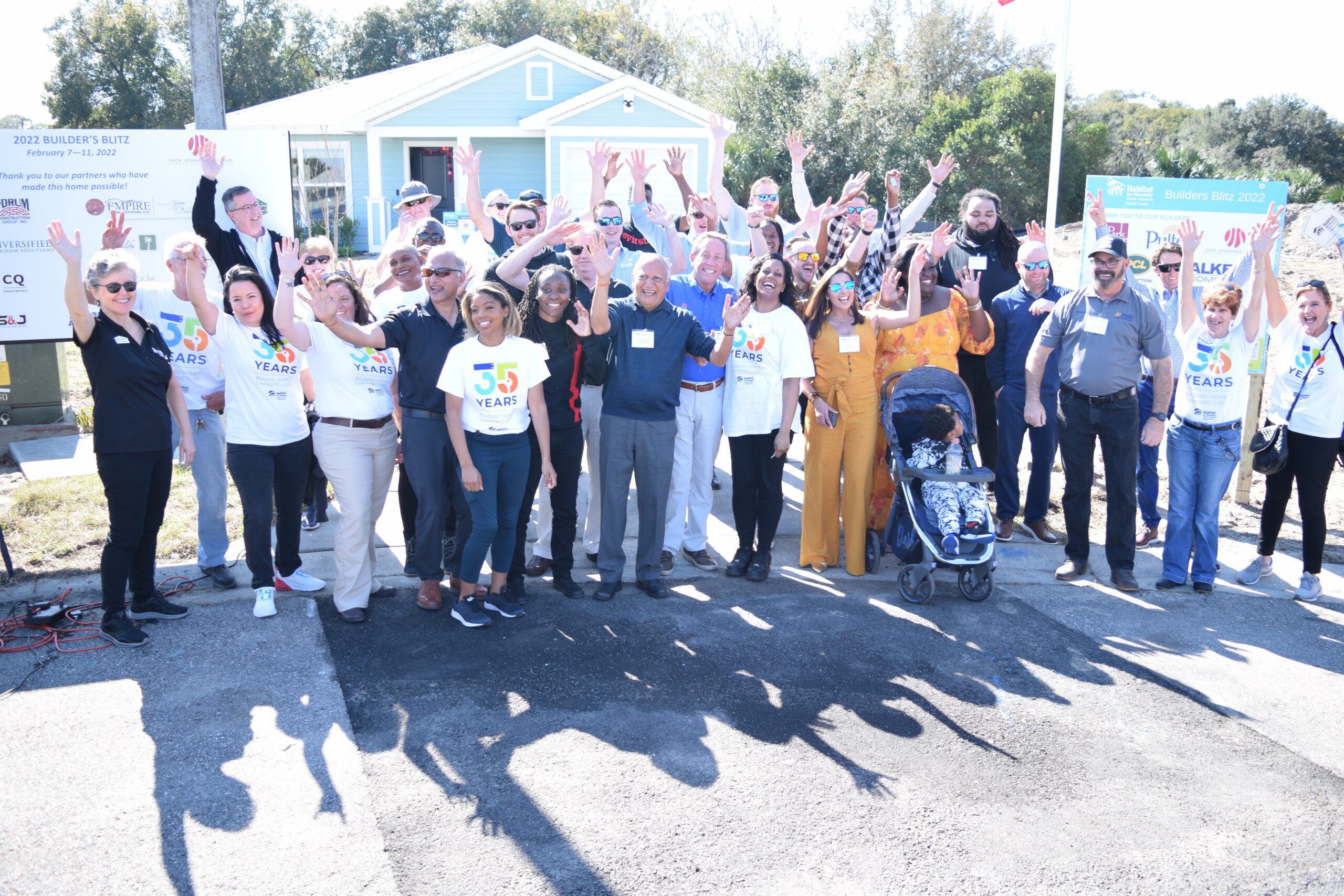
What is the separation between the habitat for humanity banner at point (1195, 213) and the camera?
7.87m

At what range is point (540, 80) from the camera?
23297 mm

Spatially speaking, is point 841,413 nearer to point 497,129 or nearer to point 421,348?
point 421,348

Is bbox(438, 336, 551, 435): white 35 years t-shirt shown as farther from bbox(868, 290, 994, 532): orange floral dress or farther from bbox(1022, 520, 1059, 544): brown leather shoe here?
bbox(1022, 520, 1059, 544): brown leather shoe

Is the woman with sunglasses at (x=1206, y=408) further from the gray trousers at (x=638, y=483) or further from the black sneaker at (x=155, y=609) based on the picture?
the black sneaker at (x=155, y=609)

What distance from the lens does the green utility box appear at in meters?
8.74

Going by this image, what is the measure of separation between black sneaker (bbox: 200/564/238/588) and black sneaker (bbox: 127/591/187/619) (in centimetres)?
40

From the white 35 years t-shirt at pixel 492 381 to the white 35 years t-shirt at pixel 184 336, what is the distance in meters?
1.66

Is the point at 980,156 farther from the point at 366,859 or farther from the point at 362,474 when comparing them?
the point at 366,859

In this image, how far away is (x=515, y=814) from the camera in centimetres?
372

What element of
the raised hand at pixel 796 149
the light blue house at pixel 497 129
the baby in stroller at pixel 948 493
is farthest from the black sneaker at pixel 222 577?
the light blue house at pixel 497 129

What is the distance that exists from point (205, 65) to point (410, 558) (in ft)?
13.1

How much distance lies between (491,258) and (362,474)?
196 centimetres

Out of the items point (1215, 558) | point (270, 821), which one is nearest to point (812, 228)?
point (1215, 558)

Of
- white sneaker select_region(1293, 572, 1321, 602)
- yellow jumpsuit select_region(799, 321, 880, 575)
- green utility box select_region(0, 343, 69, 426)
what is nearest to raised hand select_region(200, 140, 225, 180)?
green utility box select_region(0, 343, 69, 426)
